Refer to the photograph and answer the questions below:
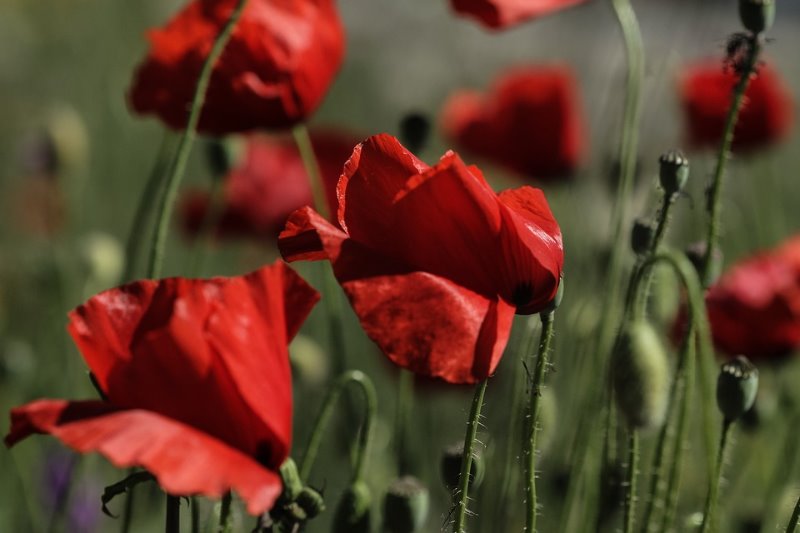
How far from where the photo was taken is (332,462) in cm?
178

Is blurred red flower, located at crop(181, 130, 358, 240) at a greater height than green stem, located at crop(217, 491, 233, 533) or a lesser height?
lesser

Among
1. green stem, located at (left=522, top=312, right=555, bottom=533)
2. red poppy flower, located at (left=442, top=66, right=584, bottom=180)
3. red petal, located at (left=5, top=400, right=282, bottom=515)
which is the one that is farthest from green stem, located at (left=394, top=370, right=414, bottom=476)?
red poppy flower, located at (left=442, top=66, right=584, bottom=180)

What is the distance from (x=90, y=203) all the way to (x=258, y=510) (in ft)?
6.26

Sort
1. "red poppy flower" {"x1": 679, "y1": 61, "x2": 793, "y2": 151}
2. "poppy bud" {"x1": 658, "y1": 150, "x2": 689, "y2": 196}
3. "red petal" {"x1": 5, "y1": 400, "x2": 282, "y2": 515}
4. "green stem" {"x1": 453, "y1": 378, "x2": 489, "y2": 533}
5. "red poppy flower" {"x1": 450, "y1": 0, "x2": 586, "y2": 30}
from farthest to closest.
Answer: "red poppy flower" {"x1": 679, "y1": 61, "x2": 793, "y2": 151}, "red poppy flower" {"x1": 450, "y1": 0, "x2": 586, "y2": 30}, "poppy bud" {"x1": 658, "y1": 150, "x2": 689, "y2": 196}, "green stem" {"x1": 453, "y1": 378, "x2": 489, "y2": 533}, "red petal" {"x1": 5, "y1": 400, "x2": 282, "y2": 515}

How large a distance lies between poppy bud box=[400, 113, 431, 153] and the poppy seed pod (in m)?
0.42

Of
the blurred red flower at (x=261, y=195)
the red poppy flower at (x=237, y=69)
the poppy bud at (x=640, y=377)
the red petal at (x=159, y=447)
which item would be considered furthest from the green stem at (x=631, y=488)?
the blurred red flower at (x=261, y=195)

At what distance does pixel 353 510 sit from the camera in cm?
82

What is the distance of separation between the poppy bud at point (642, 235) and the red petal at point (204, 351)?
0.27 metres

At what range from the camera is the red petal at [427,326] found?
578 millimetres

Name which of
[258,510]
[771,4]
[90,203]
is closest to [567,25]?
[90,203]

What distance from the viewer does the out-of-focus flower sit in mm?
1169

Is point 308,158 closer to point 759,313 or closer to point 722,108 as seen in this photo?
point 759,313

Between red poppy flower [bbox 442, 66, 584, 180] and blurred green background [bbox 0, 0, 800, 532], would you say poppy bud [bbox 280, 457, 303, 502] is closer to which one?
blurred green background [bbox 0, 0, 800, 532]

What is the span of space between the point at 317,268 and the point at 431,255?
4.70 feet
